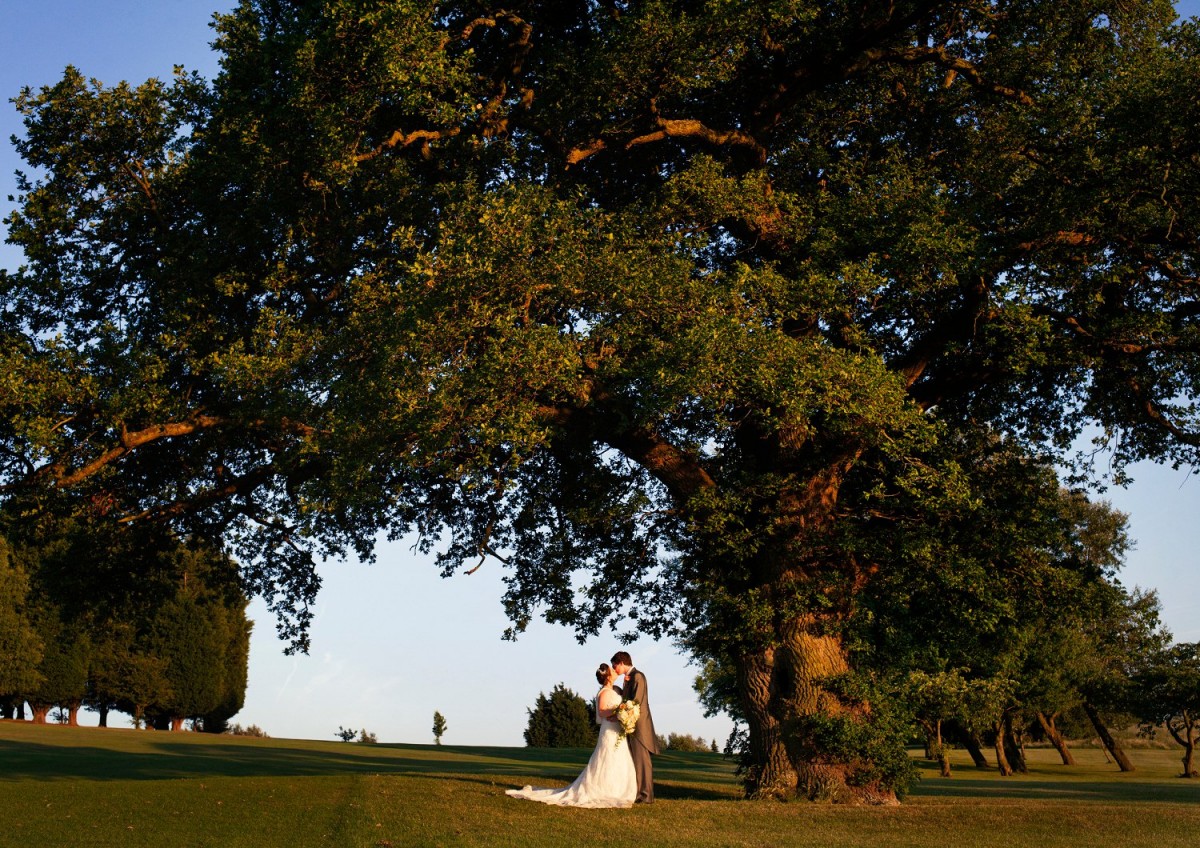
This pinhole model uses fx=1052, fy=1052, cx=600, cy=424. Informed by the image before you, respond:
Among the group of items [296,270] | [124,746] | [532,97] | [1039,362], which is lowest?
[124,746]

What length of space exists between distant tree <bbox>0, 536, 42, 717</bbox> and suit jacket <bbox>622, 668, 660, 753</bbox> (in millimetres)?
54435

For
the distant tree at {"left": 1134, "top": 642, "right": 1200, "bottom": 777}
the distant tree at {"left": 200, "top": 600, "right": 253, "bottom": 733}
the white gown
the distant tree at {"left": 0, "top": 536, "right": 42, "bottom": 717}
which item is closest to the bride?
the white gown

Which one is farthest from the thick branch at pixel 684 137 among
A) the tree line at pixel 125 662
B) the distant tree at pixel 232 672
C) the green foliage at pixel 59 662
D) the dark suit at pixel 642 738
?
the distant tree at pixel 232 672

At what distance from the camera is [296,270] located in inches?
805

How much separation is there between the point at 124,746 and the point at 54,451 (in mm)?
26754

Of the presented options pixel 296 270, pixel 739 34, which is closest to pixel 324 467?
pixel 296 270

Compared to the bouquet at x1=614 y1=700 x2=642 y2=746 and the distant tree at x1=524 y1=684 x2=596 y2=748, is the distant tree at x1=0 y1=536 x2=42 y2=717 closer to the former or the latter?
the distant tree at x1=524 y1=684 x2=596 y2=748

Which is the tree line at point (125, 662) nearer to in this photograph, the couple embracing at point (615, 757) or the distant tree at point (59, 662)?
the distant tree at point (59, 662)

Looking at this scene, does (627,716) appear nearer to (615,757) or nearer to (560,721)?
(615,757)

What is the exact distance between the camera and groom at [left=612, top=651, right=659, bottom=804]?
17.0 meters

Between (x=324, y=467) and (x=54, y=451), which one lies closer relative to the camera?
(x=54, y=451)

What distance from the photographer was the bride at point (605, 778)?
1647cm

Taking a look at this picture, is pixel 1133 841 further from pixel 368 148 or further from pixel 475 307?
pixel 368 148

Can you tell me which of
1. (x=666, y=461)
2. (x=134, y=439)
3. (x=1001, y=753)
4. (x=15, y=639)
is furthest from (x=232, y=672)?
(x=666, y=461)
